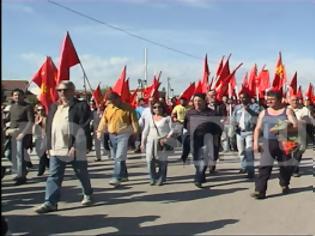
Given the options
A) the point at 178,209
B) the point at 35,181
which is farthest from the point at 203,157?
the point at 35,181

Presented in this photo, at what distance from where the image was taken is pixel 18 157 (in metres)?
9.37

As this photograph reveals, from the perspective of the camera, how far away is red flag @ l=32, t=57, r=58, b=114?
34.2ft

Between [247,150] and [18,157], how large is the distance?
13.1 ft

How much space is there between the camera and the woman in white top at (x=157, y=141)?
9531 mm

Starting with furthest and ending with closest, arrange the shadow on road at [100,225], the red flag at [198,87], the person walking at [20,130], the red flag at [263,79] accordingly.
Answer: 1. the red flag at [263,79]
2. the red flag at [198,87]
3. the person walking at [20,130]
4. the shadow on road at [100,225]

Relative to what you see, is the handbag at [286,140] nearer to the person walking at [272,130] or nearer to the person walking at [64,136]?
the person walking at [272,130]

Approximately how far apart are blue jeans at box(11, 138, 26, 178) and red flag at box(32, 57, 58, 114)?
1.18 meters

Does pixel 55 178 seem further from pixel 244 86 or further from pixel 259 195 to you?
pixel 244 86

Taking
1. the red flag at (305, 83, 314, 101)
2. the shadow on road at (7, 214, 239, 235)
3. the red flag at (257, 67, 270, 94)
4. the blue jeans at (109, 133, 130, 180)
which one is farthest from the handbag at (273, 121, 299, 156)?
the red flag at (305, 83, 314, 101)

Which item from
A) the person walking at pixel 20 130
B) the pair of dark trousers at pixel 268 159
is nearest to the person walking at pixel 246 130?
the pair of dark trousers at pixel 268 159

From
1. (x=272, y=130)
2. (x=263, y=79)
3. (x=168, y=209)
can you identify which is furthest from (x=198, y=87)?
(x=168, y=209)

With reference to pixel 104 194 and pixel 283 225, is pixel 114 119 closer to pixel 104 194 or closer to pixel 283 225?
pixel 104 194

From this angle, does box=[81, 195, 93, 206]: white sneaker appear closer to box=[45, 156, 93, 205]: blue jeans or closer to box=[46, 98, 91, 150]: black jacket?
box=[45, 156, 93, 205]: blue jeans

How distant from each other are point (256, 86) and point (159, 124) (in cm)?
825
